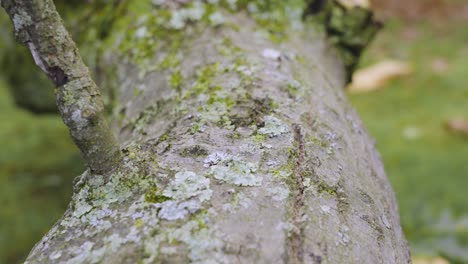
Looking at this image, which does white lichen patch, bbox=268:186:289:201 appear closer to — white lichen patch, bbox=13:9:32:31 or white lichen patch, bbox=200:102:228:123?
white lichen patch, bbox=200:102:228:123

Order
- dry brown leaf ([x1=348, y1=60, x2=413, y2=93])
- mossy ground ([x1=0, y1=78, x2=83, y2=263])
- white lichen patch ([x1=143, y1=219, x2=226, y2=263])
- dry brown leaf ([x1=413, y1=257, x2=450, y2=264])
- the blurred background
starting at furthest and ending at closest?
1. dry brown leaf ([x1=348, y1=60, x2=413, y2=93])
2. mossy ground ([x1=0, y1=78, x2=83, y2=263])
3. the blurred background
4. dry brown leaf ([x1=413, y1=257, x2=450, y2=264])
5. white lichen patch ([x1=143, y1=219, x2=226, y2=263])

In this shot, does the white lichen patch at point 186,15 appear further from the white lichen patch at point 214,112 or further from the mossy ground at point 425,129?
the mossy ground at point 425,129

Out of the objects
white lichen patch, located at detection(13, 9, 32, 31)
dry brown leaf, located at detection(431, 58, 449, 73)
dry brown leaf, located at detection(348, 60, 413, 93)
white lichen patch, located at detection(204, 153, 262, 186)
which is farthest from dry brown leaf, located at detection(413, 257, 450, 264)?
dry brown leaf, located at detection(431, 58, 449, 73)

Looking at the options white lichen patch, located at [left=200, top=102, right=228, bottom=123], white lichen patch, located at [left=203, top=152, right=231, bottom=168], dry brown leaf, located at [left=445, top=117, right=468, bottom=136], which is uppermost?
white lichen patch, located at [left=200, top=102, right=228, bottom=123]

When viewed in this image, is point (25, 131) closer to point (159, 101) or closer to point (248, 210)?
point (159, 101)

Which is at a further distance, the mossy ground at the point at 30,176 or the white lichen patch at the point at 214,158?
the mossy ground at the point at 30,176

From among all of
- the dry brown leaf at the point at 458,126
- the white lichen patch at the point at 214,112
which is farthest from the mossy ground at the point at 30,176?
the dry brown leaf at the point at 458,126

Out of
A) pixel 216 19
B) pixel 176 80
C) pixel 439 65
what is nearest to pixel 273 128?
pixel 176 80

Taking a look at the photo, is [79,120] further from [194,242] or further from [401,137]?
[401,137]
